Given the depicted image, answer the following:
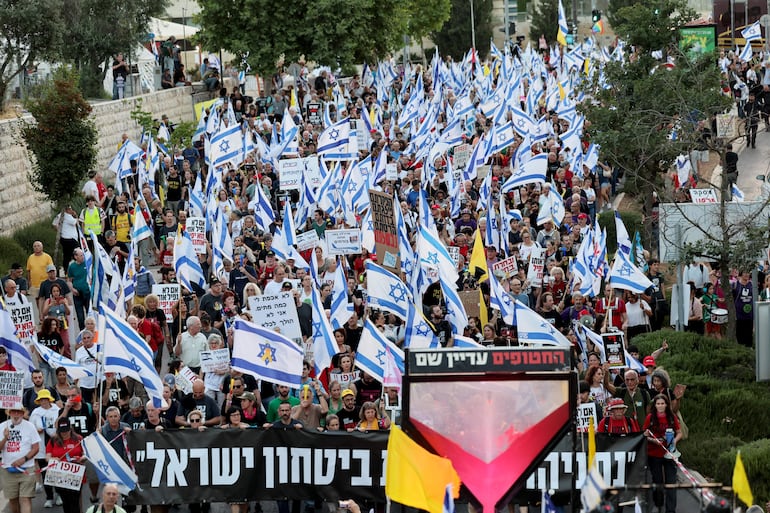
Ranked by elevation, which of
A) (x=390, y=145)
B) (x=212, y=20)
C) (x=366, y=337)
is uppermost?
(x=212, y=20)

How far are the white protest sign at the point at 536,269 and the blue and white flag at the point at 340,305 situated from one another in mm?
3359

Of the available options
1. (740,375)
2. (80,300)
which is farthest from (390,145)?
(740,375)

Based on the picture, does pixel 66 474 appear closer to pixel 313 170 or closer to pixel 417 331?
pixel 417 331

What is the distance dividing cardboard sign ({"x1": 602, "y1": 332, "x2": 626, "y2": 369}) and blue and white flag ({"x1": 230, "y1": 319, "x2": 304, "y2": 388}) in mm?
3428

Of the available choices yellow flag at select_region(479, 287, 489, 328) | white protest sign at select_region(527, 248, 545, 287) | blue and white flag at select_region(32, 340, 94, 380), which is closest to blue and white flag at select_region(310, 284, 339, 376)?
blue and white flag at select_region(32, 340, 94, 380)

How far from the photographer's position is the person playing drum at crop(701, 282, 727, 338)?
2048 cm

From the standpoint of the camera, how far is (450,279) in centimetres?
1861

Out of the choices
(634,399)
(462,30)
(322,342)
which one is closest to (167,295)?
(322,342)

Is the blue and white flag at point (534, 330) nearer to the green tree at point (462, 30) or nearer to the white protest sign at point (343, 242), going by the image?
the white protest sign at point (343, 242)

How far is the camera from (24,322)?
18.1m

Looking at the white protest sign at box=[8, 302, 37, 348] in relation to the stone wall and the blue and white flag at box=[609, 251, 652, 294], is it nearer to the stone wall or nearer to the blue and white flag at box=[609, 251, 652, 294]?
the blue and white flag at box=[609, 251, 652, 294]

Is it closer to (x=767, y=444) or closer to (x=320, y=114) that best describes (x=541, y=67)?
(x=320, y=114)

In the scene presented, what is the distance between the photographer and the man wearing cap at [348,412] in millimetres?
14953

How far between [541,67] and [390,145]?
14971 millimetres
